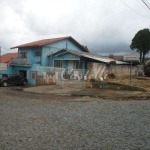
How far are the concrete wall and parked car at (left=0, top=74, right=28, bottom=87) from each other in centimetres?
902

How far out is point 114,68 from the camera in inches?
930

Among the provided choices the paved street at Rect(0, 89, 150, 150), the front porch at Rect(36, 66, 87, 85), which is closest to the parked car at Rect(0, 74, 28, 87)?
the front porch at Rect(36, 66, 87, 85)

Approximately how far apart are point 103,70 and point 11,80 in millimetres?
10554

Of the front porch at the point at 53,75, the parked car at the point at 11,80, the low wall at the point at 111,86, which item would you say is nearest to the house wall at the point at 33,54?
the parked car at the point at 11,80

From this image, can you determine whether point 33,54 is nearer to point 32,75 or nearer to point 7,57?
point 32,75

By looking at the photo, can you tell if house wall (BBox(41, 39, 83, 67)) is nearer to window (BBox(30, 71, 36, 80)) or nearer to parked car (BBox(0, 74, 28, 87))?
window (BBox(30, 71, 36, 80))

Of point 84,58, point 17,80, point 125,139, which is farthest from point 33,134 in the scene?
point 84,58

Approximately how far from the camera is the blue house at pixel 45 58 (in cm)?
2498

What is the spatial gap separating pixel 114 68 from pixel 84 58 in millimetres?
4100

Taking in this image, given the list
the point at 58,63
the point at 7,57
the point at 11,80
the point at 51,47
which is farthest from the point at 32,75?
the point at 7,57

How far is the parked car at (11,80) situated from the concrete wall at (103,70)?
9022mm

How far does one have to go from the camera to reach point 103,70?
→ 21.0 meters

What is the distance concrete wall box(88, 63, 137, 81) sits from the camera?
1859cm

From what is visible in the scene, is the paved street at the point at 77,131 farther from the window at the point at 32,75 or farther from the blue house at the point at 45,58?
the blue house at the point at 45,58
